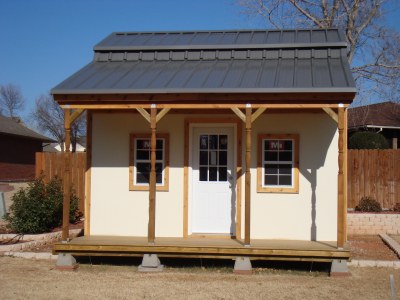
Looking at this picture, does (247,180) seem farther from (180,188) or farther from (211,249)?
(180,188)

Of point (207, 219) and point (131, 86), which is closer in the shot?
point (131, 86)

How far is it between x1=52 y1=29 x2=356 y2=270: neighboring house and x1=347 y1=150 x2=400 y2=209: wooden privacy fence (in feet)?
21.3

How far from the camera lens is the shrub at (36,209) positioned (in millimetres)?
12289

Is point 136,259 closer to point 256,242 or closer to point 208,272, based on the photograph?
point 208,272

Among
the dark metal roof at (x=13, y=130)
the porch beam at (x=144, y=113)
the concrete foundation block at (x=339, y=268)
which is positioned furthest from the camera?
the dark metal roof at (x=13, y=130)

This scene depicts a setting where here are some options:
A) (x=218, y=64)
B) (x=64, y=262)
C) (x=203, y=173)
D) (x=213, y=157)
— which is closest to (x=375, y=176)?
(x=213, y=157)

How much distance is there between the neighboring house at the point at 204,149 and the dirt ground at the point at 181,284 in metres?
0.48

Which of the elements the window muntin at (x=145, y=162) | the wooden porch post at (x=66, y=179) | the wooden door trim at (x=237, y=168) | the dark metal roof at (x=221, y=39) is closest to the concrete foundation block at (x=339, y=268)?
the wooden door trim at (x=237, y=168)

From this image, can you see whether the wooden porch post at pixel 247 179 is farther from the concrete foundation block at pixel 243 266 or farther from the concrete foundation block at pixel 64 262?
the concrete foundation block at pixel 64 262

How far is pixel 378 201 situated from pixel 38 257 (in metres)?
10.9

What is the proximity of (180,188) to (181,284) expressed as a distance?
8.65ft

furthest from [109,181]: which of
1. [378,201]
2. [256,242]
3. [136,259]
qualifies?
[378,201]

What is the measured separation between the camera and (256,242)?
9.78m

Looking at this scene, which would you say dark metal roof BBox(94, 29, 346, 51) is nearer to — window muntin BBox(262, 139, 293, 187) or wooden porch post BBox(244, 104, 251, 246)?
window muntin BBox(262, 139, 293, 187)
